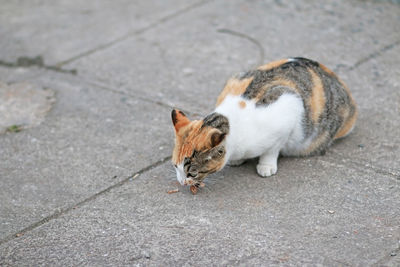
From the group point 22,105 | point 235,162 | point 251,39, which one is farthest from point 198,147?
point 251,39

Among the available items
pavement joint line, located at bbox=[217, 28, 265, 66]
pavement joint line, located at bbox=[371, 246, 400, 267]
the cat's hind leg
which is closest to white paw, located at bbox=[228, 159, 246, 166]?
the cat's hind leg

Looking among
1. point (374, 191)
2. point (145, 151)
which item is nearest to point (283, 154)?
point (374, 191)

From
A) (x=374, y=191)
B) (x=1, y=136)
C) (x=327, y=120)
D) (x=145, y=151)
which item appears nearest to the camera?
(x=374, y=191)

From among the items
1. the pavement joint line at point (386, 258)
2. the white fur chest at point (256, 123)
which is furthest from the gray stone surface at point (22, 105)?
the pavement joint line at point (386, 258)

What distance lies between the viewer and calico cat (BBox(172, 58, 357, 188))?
149 inches

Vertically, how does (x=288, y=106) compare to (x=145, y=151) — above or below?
above

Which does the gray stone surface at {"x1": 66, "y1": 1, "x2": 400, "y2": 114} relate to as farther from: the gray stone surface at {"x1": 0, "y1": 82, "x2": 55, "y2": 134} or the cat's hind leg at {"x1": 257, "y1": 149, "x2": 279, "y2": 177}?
the cat's hind leg at {"x1": 257, "y1": 149, "x2": 279, "y2": 177}

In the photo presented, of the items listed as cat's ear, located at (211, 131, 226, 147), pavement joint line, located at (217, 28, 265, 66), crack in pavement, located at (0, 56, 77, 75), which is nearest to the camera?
cat's ear, located at (211, 131, 226, 147)

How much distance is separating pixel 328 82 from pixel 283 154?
2.03 ft

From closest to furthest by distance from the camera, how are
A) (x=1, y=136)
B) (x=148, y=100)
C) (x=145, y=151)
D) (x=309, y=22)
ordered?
(x=145, y=151), (x=1, y=136), (x=148, y=100), (x=309, y=22)

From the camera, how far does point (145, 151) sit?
4.59 metres

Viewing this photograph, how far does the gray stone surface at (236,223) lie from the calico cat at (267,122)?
7.7 inches

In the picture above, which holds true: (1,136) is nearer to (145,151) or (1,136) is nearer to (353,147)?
(145,151)

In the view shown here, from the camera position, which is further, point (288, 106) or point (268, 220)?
point (288, 106)
